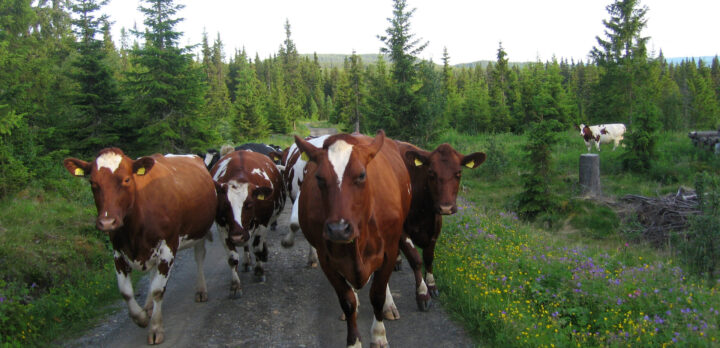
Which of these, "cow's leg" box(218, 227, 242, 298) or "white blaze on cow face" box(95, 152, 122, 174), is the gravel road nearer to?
"cow's leg" box(218, 227, 242, 298)

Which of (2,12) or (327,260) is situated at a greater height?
(2,12)

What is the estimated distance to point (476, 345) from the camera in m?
4.85

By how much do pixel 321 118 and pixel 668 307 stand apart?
286ft

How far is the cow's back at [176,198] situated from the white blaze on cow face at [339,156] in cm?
286

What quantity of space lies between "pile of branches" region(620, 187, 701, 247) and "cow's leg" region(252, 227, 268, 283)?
9559mm

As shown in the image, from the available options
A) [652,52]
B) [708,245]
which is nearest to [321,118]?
[652,52]

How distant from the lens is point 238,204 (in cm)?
657

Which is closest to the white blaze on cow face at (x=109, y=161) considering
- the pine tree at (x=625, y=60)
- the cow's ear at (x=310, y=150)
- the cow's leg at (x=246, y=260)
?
the cow's ear at (x=310, y=150)

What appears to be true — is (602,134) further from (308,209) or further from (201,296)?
(308,209)

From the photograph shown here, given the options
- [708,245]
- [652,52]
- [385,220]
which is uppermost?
[652,52]

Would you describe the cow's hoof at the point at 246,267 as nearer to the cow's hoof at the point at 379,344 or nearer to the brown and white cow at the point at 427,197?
the brown and white cow at the point at 427,197

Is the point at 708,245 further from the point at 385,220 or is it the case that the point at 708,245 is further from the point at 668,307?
the point at 385,220

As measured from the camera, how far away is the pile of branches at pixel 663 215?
10799 mm

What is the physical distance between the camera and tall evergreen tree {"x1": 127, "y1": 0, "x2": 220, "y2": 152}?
1850cm
